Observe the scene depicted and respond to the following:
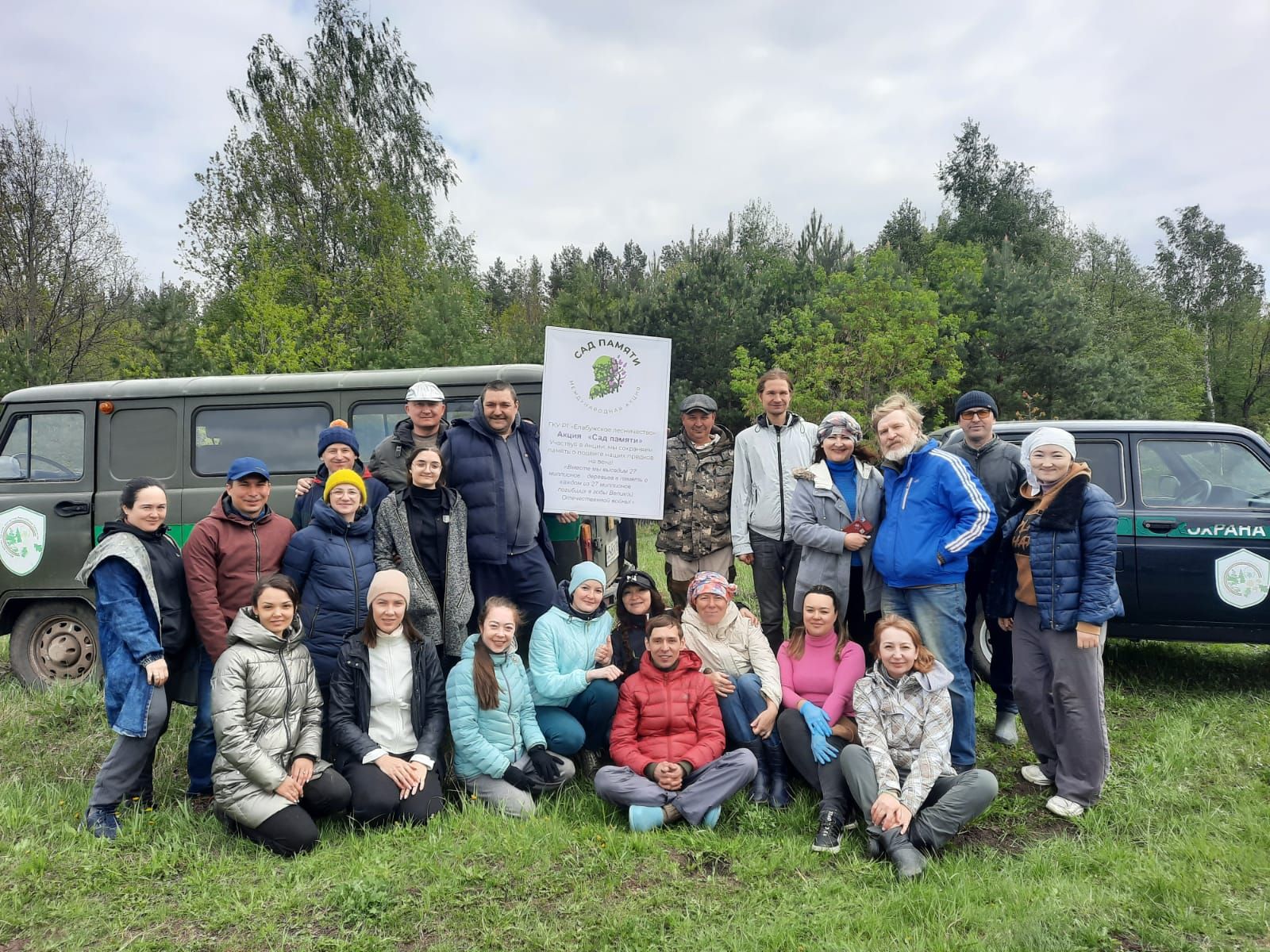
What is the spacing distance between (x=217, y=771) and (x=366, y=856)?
0.92m

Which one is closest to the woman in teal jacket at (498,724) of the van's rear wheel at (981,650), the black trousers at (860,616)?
the black trousers at (860,616)

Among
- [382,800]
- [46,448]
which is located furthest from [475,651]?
[46,448]

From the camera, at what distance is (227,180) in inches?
874

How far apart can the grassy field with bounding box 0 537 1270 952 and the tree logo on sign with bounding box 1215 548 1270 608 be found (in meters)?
1.40

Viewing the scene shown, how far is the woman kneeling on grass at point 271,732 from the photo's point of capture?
147 inches

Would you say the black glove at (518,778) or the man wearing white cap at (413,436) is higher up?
the man wearing white cap at (413,436)

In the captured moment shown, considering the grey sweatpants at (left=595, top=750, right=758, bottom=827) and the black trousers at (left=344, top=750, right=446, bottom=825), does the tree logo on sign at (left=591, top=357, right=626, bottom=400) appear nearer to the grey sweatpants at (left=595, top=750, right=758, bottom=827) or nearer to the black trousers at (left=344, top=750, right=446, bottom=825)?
the grey sweatpants at (left=595, top=750, right=758, bottom=827)

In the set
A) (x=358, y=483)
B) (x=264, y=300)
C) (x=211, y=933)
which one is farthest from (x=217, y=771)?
(x=264, y=300)

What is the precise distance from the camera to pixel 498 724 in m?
4.20

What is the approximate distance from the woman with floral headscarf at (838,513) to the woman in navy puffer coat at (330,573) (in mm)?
2551

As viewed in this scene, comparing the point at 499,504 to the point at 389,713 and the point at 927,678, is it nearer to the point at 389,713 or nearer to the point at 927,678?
the point at 389,713

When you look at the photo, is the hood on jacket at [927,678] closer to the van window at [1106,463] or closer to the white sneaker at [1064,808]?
the white sneaker at [1064,808]

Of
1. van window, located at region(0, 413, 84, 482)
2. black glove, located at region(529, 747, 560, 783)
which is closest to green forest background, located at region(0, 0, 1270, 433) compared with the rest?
van window, located at region(0, 413, 84, 482)

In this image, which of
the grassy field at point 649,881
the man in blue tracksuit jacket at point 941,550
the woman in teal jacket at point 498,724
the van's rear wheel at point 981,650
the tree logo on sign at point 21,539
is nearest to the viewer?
the grassy field at point 649,881
